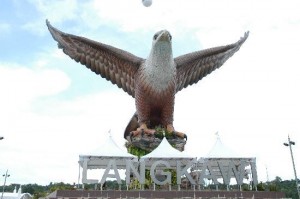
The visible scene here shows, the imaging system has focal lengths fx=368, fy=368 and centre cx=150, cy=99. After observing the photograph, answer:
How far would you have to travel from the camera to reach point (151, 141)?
17656 millimetres

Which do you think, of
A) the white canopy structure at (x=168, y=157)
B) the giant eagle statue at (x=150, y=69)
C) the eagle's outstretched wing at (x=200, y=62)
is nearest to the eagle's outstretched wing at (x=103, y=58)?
the giant eagle statue at (x=150, y=69)

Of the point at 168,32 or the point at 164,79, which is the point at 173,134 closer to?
the point at 164,79

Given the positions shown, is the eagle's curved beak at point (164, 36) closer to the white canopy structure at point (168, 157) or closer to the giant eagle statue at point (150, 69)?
the giant eagle statue at point (150, 69)

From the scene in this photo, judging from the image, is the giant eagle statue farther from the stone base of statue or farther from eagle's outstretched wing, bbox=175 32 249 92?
the stone base of statue

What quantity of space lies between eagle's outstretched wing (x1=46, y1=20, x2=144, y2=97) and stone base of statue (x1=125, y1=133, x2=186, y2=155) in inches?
125

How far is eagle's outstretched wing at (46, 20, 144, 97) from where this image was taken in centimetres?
1903

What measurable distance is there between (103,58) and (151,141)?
209 inches

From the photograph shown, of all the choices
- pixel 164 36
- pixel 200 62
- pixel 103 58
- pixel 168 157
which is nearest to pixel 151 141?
pixel 168 157

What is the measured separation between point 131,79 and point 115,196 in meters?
7.84

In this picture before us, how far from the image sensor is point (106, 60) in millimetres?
19703

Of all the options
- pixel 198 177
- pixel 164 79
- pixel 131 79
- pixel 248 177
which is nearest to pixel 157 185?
pixel 198 177

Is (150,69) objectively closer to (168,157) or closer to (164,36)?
(164,36)

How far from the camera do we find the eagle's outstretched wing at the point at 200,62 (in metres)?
20.0

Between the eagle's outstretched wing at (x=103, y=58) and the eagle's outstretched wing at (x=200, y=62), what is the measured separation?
250 cm
